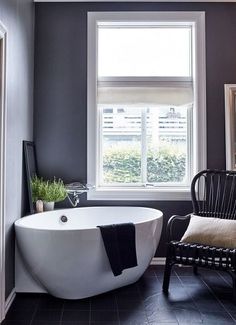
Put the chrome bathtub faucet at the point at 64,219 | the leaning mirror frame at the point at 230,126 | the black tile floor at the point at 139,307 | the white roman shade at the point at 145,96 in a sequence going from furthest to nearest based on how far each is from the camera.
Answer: the white roman shade at the point at 145,96 < the leaning mirror frame at the point at 230,126 < the chrome bathtub faucet at the point at 64,219 < the black tile floor at the point at 139,307

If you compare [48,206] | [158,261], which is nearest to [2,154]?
[48,206]

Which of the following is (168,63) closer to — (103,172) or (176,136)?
(176,136)

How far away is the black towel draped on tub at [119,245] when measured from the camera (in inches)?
102

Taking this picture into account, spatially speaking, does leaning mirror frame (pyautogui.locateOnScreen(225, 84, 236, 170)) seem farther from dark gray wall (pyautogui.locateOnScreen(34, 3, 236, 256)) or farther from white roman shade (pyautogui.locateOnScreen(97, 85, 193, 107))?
white roman shade (pyautogui.locateOnScreen(97, 85, 193, 107))

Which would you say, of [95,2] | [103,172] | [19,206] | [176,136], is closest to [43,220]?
[19,206]

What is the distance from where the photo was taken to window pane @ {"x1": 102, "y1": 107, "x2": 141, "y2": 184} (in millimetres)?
3871

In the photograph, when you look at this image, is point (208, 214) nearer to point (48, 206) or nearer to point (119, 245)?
point (119, 245)

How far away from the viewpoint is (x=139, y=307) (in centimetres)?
257

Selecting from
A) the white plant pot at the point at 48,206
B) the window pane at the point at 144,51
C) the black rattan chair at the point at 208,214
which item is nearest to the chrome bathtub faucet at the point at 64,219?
the white plant pot at the point at 48,206

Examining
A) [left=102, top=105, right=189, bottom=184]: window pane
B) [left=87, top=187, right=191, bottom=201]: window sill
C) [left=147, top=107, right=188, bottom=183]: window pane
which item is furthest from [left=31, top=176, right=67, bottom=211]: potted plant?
[left=147, top=107, right=188, bottom=183]: window pane

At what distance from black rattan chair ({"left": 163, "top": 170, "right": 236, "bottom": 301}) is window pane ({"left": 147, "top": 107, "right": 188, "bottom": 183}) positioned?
0.40 m

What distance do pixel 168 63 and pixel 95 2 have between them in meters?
1.09

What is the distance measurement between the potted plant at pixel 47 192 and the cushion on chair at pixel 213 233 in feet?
4.47

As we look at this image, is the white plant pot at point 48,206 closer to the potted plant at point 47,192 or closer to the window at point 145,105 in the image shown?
the potted plant at point 47,192
